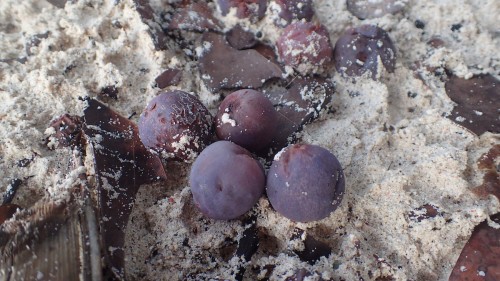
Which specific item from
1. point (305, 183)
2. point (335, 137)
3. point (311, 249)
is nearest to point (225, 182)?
point (305, 183)

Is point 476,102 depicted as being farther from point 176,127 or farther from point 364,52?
point 176,127

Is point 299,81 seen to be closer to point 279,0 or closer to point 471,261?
point 279,0

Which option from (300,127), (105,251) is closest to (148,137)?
(105,251)

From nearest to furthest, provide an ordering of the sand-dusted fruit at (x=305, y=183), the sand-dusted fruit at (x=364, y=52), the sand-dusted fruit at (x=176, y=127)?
the sand-dusted fruit at (x=305, y=183) → the sand-dusted fruit at (x=176, y=127) → the sand-dusted fruit at (x=364, y=52)

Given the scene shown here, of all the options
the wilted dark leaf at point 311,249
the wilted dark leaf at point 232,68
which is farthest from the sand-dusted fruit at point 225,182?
the wilted dark leaf at point 232,68

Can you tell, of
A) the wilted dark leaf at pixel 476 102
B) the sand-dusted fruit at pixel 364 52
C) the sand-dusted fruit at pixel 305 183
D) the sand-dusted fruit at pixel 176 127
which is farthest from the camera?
the sand-dusted fruit at pixel 364 52

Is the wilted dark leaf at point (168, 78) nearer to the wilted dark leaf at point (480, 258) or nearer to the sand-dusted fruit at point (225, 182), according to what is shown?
the sand-dusted fruit at point (225, 182)
